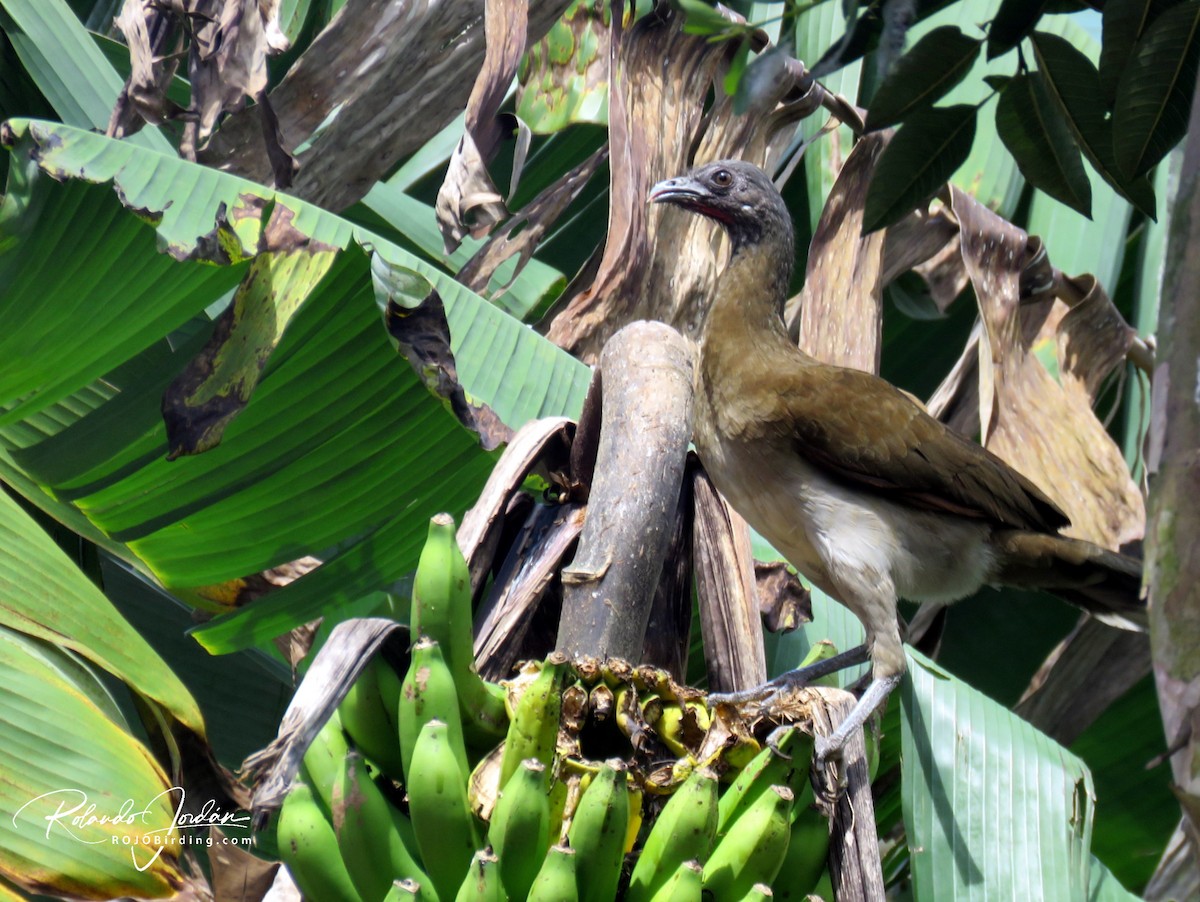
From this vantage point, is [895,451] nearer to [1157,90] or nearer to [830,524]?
[830,524]

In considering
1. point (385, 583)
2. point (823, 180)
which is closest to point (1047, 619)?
point (823, 180)

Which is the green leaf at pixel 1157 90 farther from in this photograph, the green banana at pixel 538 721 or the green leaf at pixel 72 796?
the green leaf at pixel 72 796

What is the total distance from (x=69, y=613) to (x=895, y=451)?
5.07 feet

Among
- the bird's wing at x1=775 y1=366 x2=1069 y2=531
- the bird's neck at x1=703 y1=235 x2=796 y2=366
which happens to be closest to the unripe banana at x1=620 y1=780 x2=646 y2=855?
the bird's wing at x1=775 y1=366 x2=1069 y2=531

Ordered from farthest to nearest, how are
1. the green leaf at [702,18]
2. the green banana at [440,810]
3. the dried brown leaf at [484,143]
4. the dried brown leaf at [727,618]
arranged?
the dried brown leaf at [484,143] < the dried brown leaf at [727,618] < the green banana at [440,810] < the green leaf at [702,18]

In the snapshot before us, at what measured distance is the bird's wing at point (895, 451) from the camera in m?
2.37

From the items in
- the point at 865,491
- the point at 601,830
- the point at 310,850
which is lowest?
the point at 310,850

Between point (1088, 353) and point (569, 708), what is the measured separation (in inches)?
99.8

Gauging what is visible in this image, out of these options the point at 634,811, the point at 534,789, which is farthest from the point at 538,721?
the point at 634,811

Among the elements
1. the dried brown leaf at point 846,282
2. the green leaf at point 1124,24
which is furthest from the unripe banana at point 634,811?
the dried brown leaf at point 846,282

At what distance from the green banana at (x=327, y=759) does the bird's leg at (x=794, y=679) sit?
1.55ft

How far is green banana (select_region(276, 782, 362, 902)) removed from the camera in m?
1.38

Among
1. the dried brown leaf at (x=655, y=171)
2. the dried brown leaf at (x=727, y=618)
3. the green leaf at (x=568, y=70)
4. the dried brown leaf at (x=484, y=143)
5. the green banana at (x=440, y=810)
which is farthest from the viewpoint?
the green leaf at (x=568, y=70)

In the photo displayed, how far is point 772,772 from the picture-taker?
144 cm
